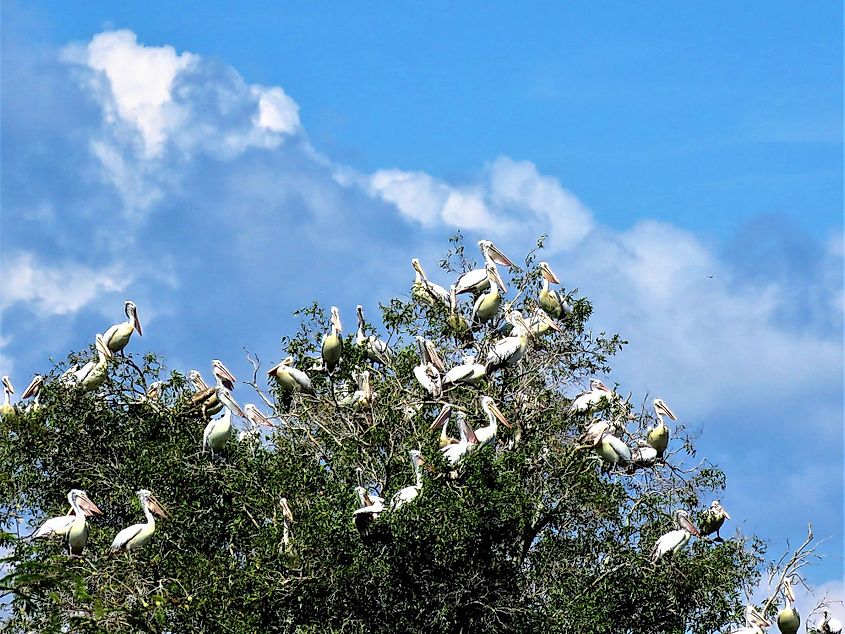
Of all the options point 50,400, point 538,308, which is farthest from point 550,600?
point 50,400

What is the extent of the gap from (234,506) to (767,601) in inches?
250

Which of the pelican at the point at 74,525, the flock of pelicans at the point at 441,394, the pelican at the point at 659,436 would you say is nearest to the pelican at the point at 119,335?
the flock of pelicans at the point at 441,394

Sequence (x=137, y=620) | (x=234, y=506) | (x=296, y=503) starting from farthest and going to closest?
1. (x=234, y=506)
2. (x=296, y=503)
3. (x=137, y=620)

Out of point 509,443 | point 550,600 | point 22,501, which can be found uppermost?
point 22,501

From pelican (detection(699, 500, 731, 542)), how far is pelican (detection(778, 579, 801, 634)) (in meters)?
0.97

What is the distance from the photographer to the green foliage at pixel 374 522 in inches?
569

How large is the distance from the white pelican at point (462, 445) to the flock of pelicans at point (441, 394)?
1 cm

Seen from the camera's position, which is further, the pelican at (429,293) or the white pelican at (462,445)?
the pelican at (429,293)

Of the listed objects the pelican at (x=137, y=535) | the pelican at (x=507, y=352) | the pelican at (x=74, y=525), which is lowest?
the pelican at (x=137, y=535)

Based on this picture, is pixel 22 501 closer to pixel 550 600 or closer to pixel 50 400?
pixel 50 400

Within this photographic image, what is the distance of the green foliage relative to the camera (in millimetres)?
14453

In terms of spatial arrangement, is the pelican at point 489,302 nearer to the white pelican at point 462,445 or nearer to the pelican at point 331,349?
the pelican at point 331,349

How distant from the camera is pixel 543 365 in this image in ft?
59.8

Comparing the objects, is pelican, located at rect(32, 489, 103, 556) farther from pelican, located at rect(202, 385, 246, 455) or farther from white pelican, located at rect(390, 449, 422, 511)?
white pelican, located at rect(390, 449, 422, 511)
